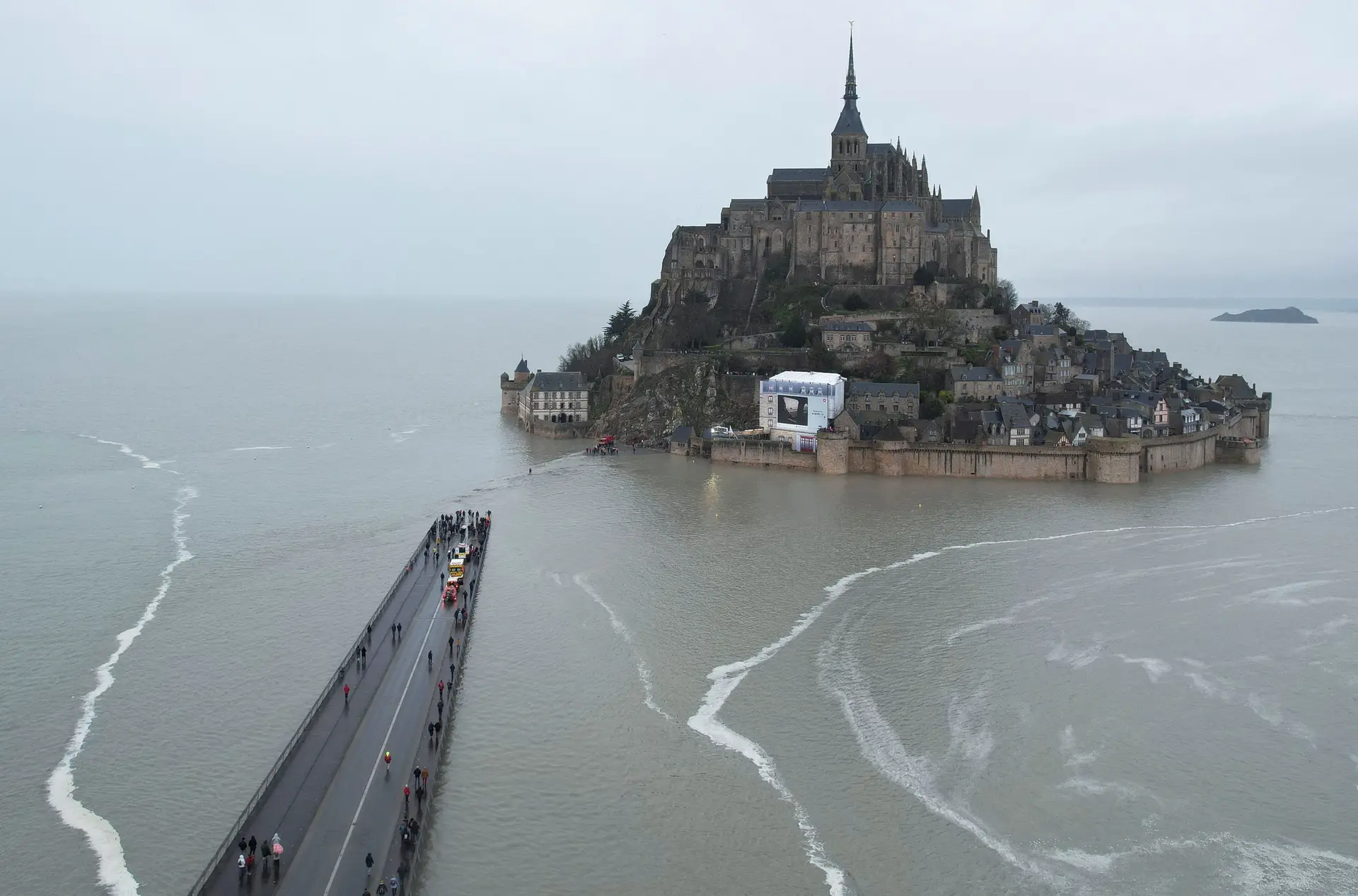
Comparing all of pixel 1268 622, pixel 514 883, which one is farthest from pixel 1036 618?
pixel 514 883

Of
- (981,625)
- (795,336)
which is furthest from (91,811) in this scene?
(795,336)

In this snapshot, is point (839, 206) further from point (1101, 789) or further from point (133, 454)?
point (1101, 789)

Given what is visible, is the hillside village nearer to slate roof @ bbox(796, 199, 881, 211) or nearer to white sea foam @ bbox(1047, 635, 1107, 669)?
slate roof @ bbox(796, 199, 881, 211)

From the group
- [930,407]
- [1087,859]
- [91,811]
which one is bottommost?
[1087,859]

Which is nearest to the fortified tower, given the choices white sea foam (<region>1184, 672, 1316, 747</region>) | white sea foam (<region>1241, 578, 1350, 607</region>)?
white sea foam (<region>1241, 578, 1350, 607</region>)

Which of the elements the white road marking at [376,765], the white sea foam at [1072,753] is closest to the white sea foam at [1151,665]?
the white sea foam at [1072,753]
